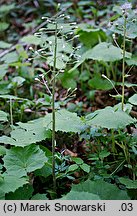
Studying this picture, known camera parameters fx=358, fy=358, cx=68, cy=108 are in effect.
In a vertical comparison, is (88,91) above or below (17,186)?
below

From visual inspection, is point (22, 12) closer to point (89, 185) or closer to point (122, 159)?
point (122, 159)

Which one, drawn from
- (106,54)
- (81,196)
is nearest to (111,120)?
(81,196)

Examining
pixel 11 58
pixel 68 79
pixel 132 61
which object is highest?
pixel 132 61

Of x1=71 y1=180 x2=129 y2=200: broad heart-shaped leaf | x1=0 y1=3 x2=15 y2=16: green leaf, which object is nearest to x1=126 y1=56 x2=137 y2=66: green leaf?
x1=71 y1=180 x2=129 y2=200: broad heart-shaped leaf

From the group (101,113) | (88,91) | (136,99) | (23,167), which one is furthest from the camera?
(88,91)

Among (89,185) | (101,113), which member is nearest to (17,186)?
(89,185)

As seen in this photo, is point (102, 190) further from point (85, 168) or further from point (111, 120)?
point (111, 120)
